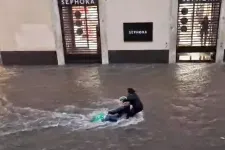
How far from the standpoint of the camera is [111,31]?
11602 mm

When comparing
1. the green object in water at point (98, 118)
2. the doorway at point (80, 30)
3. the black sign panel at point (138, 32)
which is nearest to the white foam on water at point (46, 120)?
the green object in water at point (98, 118)

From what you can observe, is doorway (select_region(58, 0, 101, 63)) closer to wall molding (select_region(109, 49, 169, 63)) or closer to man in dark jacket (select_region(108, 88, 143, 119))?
wall molding (select_region(109, 49, 169, 63))

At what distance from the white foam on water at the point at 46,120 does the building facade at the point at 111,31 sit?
3743 millimetres

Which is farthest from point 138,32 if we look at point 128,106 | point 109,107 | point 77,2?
point 128,106

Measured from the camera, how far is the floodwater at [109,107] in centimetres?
731

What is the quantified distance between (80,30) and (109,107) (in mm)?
4143

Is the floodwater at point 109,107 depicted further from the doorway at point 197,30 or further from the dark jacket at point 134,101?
the doorway at point 197,30

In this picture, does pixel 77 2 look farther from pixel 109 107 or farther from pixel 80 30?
pixel 109 107

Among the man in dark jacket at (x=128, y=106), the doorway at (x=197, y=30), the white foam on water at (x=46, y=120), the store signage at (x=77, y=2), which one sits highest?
the store signage at (x=77, y=2)

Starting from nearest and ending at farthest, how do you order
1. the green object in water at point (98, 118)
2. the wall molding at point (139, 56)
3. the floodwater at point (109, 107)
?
1. the floodwater at point (109, 107)
2. the green object in water at point (98, 118)
3. the wall molding at point (139, 56)

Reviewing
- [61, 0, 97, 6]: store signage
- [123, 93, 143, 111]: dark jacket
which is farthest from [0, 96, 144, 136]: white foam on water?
[61, 0, 97, 6]: store signage

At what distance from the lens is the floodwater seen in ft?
24.0

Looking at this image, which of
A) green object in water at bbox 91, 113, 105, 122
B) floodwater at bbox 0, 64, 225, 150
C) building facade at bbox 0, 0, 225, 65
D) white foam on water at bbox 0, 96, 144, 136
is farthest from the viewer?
building facade at bbox 0, 0, 225, 65

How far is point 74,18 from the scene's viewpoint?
459 inches
